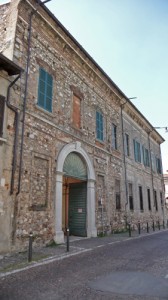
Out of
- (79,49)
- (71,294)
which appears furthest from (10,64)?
(71,294)

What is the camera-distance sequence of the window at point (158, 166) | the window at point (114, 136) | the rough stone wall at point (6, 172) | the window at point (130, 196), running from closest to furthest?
the rough stone wall at point (6, 172)
the window at point (114, 136)
the window at point (130, 196)
the window at point (158, 166)

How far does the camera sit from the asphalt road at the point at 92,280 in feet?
12.3

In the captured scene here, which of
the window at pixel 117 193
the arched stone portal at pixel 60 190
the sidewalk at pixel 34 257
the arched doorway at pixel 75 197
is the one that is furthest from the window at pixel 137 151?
the sidewalk at pixel 34 257

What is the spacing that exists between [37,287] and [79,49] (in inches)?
416

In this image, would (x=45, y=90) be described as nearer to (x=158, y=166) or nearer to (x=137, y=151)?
(x=137, y=151)

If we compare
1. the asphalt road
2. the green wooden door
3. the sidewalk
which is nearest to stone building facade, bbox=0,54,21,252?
the sidewalk

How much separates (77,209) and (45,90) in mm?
5737

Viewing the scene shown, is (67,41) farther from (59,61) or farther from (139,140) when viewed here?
(139,140)

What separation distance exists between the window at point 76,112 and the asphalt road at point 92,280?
639cm

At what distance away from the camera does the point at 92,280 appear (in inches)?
177

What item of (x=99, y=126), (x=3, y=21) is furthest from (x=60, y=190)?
(x=3, y=21)

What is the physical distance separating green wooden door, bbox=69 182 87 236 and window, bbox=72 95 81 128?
2930 millimetres

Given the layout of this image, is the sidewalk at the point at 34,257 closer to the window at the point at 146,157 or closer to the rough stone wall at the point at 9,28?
the rough stone wall at the point at 9,28

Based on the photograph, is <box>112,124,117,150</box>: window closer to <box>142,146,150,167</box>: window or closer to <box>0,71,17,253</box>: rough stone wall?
<box>142,146,150,167</box>: window
